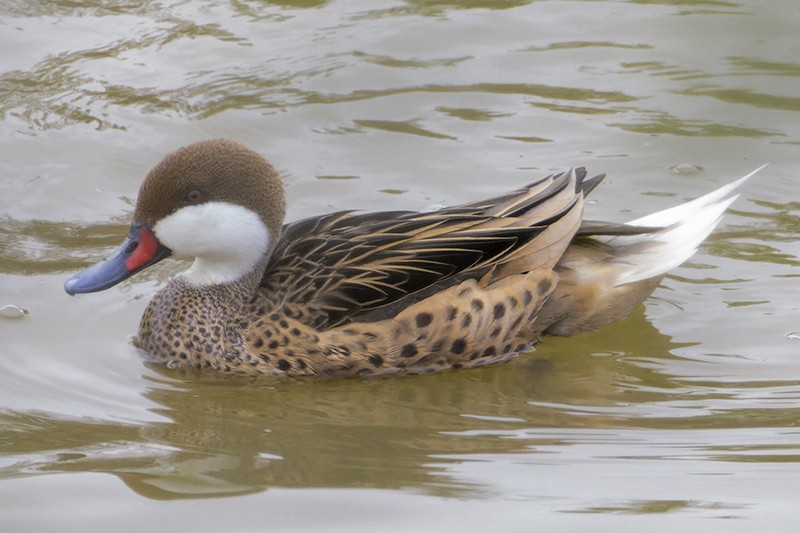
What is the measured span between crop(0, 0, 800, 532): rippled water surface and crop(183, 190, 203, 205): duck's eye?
0.83 m

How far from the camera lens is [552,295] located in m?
6.77

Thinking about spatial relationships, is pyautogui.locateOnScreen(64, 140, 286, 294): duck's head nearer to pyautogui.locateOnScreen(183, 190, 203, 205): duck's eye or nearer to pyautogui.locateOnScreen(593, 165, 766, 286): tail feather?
pyautogui.locateOnScreen(183, 190, 203, 205): duck's eye

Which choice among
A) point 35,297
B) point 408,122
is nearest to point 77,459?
point 35,297

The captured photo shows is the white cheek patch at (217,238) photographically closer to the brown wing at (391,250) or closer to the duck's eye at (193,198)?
the duck's eye at (193,198)

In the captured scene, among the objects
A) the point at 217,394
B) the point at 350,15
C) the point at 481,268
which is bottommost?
the point at 217,394

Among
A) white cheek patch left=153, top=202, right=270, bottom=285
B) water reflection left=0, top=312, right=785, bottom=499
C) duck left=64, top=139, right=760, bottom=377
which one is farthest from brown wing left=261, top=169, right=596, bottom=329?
water reflection left=0, top=312, right=785, bottom=499

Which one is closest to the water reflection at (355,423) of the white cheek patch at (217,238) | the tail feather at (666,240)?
the tail feather at (666,240)

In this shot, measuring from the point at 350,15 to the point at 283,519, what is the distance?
20.3 feet

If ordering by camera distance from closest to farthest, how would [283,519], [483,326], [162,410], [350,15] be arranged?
[283,519] < [162,410] < [483,326] < [350,15]

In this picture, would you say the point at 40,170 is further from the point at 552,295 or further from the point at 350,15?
the point at 552,295

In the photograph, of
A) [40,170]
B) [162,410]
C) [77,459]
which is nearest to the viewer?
[77,459]

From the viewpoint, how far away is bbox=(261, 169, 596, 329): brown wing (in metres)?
6.35

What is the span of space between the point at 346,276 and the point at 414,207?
1.74 metres

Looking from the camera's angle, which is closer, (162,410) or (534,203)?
(162,410)
